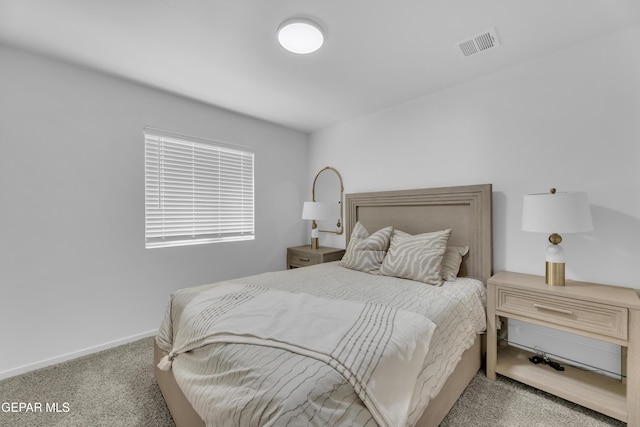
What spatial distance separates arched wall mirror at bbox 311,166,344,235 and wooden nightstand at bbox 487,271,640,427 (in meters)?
2.02

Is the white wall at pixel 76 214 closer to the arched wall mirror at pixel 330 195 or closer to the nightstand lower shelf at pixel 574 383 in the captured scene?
the arched wall mirror at pixel 330 195

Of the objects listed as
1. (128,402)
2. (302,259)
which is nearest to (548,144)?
(302,259)

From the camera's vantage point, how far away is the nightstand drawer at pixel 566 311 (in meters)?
1.56

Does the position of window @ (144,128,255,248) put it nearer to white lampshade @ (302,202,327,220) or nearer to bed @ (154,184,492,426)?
white lampshade @ (302,202,327,220)

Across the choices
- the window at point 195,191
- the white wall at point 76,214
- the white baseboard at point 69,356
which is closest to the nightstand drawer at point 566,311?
the window at point 195,191

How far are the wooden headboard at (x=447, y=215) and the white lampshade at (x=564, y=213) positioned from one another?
53 centimetres

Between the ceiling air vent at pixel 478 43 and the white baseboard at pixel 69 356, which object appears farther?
the white baseboard at pixel 69 356

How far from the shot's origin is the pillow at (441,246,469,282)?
7.54 feet

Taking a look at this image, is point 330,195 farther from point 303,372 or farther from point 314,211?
point 303,372

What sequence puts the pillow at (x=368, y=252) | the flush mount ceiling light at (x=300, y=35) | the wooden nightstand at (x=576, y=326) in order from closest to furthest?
the wooden nightstand at (x=576, y=326), the flush mount ceiling light at (x=300, y=35), the pillow at (x=368, y=252)

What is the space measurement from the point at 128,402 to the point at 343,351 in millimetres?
1655

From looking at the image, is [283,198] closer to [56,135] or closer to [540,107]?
[56,135]

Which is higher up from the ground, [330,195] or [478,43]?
[478,43]

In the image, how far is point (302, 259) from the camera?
11.9 feet
